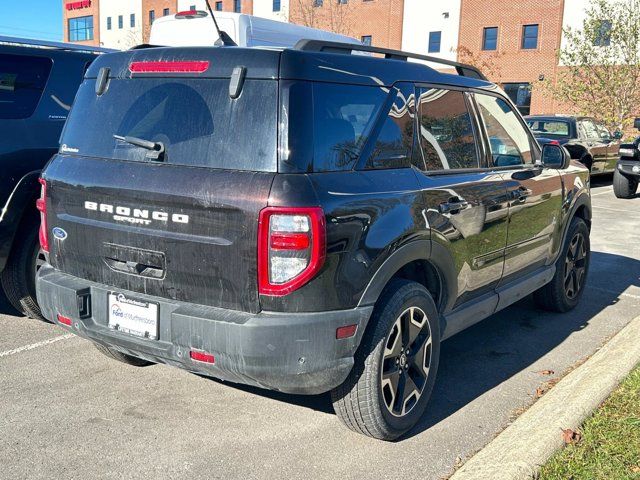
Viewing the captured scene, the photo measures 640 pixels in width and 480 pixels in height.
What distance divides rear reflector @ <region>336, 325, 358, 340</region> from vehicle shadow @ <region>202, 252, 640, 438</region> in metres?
0.86

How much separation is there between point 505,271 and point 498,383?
0.75 m

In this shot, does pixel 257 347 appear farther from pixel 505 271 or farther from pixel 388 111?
pixel 505 271

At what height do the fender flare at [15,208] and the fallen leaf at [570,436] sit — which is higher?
the fender flare at [15,208]

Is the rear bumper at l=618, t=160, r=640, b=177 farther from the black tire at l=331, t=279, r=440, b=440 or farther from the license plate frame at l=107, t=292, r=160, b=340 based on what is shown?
the license plate frame at l=107, t=292, r=160, b=340

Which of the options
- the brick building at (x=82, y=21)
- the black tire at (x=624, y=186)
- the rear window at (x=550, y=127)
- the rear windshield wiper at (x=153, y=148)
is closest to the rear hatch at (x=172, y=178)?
the rear windshield wiper at (x=153, y=148)

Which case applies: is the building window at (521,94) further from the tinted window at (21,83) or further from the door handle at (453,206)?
the door handle at (453,206)

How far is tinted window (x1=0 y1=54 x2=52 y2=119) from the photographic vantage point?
197 inches

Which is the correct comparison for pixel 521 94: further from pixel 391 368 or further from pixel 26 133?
pixel 391 368

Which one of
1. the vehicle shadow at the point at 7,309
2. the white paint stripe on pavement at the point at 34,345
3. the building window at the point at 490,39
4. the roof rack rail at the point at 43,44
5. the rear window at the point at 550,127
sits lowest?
the vehicle shadow at the point at 7,309

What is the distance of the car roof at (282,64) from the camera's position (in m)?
3.02

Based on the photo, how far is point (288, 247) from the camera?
2.84m

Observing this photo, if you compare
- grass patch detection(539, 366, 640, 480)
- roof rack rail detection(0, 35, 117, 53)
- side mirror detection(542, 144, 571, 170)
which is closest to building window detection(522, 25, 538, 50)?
side mirror detection(542, 144, 571, 170)

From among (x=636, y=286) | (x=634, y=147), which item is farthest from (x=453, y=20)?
(x=636, y=286)

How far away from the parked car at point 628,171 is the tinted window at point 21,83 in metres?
11.9
